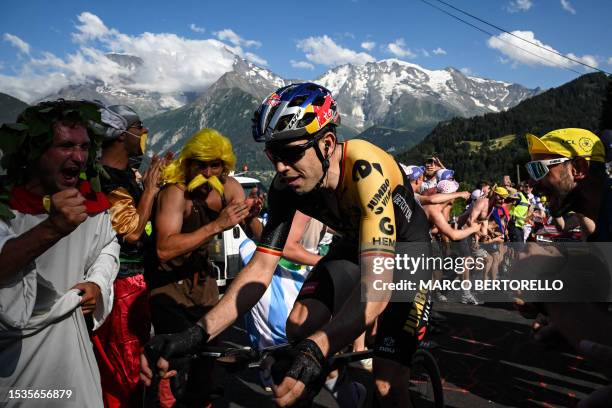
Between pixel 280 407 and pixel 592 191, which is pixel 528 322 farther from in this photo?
pixel 280 407

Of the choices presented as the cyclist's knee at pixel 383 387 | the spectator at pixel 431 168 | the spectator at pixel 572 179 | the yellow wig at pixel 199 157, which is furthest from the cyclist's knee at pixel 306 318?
the spectator at pixel 431 168

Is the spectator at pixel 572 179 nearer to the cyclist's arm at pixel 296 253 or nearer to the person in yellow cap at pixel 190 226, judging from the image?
the person in yellow cap at pixel 190 226

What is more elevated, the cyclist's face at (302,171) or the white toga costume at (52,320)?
the cyclist's face at (302,171)

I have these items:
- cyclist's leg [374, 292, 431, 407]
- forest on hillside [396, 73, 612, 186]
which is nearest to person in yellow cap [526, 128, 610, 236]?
cyclist's leg [374, 292, 431, 407]

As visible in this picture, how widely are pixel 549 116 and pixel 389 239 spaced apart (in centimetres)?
17731

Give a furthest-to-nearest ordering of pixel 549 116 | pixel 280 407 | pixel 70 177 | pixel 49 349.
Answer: pixel 549 116 → pixel 70 177 → pixel 49 349 → pixel 280 407

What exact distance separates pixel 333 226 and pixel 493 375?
3655 millimetres

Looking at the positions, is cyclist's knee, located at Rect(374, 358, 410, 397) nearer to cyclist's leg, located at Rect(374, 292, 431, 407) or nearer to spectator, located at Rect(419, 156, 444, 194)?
cyclist's leg, located at Rect(374, 292, 431, 407)

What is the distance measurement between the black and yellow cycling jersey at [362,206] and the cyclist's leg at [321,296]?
197 millimetres

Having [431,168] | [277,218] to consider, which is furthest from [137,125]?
[431,168]

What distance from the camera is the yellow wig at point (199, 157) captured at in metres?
3.81

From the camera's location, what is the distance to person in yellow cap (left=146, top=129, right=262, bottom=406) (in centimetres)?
357

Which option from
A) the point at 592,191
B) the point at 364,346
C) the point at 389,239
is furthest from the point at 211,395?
the point at 364,346

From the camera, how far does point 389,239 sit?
2.46 m
